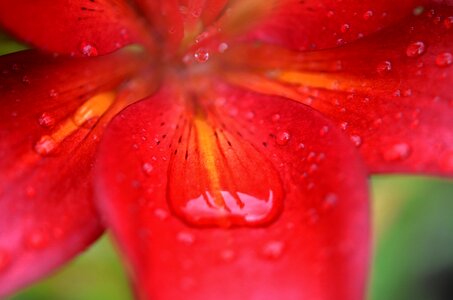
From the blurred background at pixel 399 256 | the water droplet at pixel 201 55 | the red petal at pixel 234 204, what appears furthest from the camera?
the blurred background at pixel 399 256

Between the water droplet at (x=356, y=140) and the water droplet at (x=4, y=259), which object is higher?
the water droplet at (x=356, y=140)

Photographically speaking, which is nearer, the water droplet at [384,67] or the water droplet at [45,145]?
the water droplet at [45,145]

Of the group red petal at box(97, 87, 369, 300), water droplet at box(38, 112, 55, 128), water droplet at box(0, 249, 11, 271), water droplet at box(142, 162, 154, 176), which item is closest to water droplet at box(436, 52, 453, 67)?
red petal at box(97, 87, 369, 300)

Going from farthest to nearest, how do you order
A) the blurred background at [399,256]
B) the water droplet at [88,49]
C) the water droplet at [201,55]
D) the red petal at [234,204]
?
the blurred background at [399,256], the water droplet at [201,55], the water droplet at [88,49], the red petal at [234,204]

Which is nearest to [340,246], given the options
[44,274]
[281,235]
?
[281,235]

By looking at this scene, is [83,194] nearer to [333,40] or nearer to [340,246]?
[340,246]

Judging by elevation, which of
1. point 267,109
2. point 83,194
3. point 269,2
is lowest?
point 83,194

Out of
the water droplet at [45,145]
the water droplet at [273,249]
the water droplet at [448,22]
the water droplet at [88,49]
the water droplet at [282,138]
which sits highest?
the water droplet at [88,49]

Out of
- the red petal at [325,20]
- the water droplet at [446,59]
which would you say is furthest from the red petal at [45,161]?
the water droplet at [446,59]

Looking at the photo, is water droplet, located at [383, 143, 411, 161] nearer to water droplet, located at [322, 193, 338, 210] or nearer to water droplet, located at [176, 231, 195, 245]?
water droplet, located at [322, 193, 338, 210]

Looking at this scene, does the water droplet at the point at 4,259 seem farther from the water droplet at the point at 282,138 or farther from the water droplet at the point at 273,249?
the water droplet at the point at 282,138
